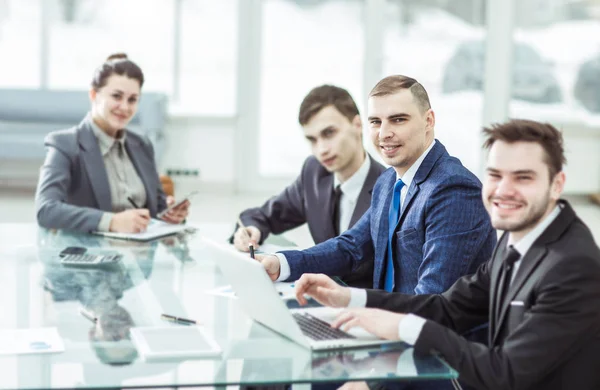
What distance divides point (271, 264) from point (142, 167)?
4.87 feet

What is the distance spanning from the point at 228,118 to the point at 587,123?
3485 millimetres

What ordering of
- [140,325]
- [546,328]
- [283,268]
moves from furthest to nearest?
[283,268], [140,325], [546,328]

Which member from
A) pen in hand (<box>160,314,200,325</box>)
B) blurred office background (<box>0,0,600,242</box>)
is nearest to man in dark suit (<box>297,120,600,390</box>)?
pen in hand (<box>160,314,200,325</box>)

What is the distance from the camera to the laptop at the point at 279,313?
7.08 ft

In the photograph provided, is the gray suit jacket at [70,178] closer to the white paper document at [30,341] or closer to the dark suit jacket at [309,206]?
the dark suit jacket at [309,206]

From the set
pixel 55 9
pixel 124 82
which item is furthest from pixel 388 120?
pixel 55 9

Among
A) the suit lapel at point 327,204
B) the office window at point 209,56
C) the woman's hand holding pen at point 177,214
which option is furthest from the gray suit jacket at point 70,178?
the office window at point 209,56

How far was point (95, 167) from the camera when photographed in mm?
3943

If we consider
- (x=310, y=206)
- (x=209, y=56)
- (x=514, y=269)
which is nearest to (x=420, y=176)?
(x=514, y=269)

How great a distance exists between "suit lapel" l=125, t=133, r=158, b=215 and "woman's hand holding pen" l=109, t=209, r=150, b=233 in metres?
0.47

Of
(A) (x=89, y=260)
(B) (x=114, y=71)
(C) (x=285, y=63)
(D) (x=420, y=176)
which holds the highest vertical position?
(C) (x=285, y=63)

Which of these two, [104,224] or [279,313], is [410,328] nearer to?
[279,313]

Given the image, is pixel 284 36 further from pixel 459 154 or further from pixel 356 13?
pixel 459 154

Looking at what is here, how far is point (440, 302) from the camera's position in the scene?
2.37m
